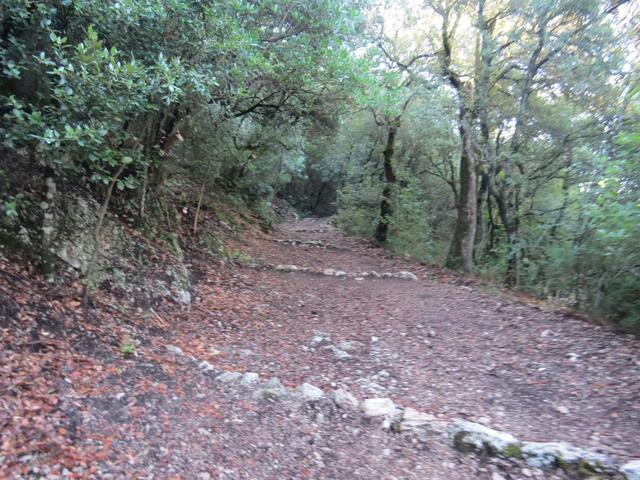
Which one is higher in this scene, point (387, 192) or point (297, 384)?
point (387, 192)

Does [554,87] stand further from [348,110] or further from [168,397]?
[168,397]

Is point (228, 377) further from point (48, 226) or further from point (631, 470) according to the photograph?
point (631, 470)

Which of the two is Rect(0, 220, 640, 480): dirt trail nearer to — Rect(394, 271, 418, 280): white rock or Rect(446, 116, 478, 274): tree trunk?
Rect(394, 271, 418, 280): white rock

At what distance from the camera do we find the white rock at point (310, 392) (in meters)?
3.90

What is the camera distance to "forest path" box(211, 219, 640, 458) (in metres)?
3.67

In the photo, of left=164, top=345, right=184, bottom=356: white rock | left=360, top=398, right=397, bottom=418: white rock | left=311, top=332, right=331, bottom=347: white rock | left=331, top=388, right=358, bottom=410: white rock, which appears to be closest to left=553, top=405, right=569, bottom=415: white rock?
left=360, top=398, right=397, bottom=418: white rock

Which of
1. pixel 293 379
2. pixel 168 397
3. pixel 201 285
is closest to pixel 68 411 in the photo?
pixel 168 397

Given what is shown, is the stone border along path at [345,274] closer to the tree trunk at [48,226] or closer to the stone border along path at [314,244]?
the stone border along path at [314,244]

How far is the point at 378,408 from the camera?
3.74m

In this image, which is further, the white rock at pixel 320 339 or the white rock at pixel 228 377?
the white rock at pixel 320 339

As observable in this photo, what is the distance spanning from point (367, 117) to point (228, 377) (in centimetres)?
1368

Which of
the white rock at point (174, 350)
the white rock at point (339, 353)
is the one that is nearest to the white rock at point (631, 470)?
the white rock at point (339, 353)

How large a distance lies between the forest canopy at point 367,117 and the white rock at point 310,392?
Result: 2.70m

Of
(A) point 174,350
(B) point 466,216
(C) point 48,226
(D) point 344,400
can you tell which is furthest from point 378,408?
(B) point 466,216
